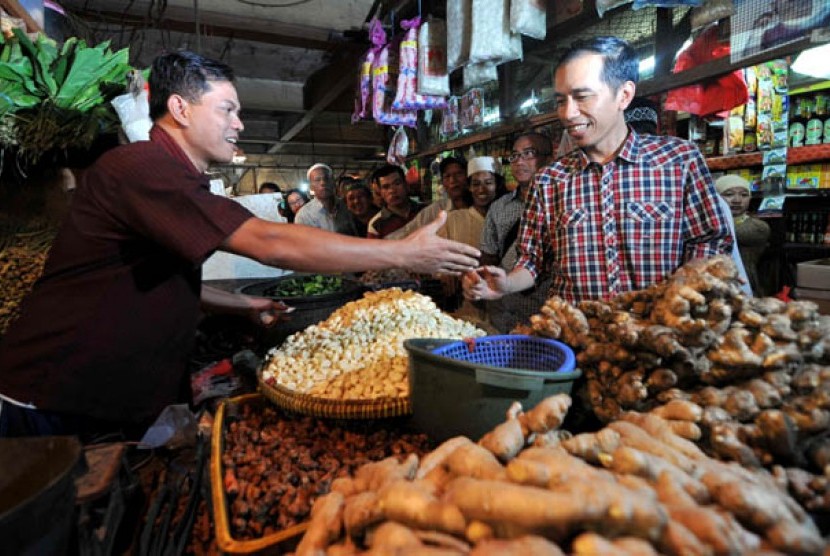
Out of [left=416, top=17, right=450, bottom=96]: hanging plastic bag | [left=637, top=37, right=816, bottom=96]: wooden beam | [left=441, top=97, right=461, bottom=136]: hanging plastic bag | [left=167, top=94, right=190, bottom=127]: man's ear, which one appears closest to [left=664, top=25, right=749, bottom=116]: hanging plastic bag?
[left=637, top=37, right=816, bottom=96]: wooden beam

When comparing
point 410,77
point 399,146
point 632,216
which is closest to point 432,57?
point 410,77

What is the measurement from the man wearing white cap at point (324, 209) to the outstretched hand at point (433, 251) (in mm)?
5028

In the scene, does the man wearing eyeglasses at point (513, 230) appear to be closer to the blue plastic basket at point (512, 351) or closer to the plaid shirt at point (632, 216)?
the plaid shirt at point (632, 216)

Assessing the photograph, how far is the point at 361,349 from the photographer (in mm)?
2010

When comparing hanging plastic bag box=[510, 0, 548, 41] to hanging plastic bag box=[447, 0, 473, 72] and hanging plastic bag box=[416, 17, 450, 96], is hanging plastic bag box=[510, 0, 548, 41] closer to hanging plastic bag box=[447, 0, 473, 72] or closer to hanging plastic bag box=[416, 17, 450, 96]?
hanging plastic bag box=[447, 0, 473, 72]

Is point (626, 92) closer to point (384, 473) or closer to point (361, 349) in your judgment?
point (361, 349)

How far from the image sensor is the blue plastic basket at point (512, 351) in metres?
1.39

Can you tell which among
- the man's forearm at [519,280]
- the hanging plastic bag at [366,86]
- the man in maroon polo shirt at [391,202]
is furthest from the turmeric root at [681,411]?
the hanging plastic bag at [366,86]

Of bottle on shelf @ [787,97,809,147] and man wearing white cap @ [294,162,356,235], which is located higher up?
bottle on shelf @ [787,97,809,147]

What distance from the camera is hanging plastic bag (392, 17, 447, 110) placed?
4.58m

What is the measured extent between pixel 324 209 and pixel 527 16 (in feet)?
13.7

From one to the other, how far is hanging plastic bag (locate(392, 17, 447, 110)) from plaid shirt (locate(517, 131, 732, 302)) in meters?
2.69

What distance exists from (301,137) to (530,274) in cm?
1307

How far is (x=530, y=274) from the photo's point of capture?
2.52m
